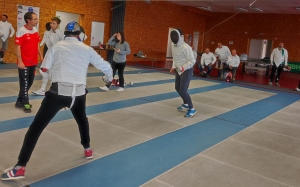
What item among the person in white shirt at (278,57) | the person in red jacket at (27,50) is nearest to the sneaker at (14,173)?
the person in red jacket at (27,50)

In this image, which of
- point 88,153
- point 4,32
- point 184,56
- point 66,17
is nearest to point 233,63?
point 184,56

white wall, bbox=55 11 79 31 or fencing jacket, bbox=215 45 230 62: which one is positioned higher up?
white wall, bbox=55 11 79 31

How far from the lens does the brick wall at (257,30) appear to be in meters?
17.8

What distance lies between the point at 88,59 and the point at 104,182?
3.92ft

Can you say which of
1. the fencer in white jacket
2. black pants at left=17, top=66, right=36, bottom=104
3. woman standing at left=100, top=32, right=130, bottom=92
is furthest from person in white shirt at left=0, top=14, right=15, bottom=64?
the fencer in white jacket

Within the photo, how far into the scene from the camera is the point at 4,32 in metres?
10.3

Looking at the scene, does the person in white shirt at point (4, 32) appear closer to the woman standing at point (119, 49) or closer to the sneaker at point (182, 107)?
the woman standing at point (119, 49)

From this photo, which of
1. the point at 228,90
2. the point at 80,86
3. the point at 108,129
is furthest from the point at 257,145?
the point at 228,90

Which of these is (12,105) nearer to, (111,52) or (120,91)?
(120,91)

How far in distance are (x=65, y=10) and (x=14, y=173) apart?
35.5ft

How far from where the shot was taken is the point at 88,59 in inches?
112

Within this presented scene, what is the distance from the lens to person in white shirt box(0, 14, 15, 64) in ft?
33.4

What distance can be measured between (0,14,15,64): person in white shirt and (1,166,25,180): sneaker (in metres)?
8.80

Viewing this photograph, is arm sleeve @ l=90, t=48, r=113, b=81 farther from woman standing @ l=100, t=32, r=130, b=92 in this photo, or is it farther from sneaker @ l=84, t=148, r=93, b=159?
woman standing @ l=100, t=32, r=130, b=92
